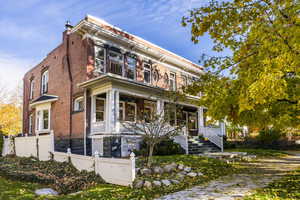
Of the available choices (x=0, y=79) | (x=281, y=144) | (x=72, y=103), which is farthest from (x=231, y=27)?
(x=0, y=79)

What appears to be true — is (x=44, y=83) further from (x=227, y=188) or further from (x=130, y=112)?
(x=227, y=188)

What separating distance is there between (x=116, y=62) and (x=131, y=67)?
4.70 ft

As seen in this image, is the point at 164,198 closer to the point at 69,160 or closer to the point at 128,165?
the point at 128,165

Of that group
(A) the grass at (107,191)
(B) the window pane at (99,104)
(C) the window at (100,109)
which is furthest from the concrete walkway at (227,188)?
(B) the window pane at (99,104)

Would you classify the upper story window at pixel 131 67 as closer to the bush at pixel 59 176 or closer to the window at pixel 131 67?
the window at pixel 131 67

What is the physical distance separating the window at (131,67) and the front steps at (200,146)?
6470 millimetres

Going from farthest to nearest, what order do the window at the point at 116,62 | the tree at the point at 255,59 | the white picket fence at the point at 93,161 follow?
the window at the point at 116,62 → the white picket fence at the point at 93,161 → the tree at the point at 255,59

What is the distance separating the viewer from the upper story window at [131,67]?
56.2 feet

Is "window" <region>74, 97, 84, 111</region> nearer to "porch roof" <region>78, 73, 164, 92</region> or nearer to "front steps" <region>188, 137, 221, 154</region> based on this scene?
"porch roof" <region>78, 73, 164, 92</region>

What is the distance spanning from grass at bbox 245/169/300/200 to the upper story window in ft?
39.2

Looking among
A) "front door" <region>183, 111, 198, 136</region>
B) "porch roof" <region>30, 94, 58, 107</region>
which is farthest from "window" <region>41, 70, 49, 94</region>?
"front door" <region>183, 111, 198, 136</region>

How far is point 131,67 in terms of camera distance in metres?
17.3

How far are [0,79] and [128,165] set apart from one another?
112ft

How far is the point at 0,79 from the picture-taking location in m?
34.1
